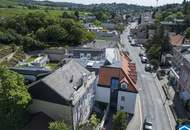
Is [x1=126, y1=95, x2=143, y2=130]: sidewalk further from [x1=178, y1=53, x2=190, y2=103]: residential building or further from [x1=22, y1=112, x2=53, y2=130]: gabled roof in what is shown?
[x1=22, y1=112, x2=53, y2=130]: gabled roof

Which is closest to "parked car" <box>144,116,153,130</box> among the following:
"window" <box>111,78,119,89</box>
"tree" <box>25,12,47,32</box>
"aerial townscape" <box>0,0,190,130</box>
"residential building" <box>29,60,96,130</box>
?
"aerial townscape" <box>0,0,190,130</box>

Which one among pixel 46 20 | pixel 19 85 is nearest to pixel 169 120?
pixel 19 85

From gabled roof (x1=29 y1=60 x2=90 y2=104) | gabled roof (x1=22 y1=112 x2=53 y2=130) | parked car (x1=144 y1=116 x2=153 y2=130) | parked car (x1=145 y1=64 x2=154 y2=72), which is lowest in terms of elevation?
parked car (x1=144 y1=116 x2=153 y2=130)

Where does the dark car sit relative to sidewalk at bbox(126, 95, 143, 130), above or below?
above

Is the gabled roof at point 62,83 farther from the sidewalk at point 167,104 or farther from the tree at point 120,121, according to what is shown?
the sidewalk at point 167,104

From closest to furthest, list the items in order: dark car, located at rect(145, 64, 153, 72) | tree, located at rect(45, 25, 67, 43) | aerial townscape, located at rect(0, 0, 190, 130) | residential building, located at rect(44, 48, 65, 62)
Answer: aerial townscape, located at rect(0, 0, 190, 130) < dark car, located at rect(145, 64, 153, 72) < residential building, located at rect(44, 48, 65, 62) < tree, located at rect(45, 25, 67, 43)

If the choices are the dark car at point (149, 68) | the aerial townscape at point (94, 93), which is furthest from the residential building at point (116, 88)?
the dark car at point (149, 68)

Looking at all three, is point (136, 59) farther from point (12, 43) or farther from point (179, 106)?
point (12, 43)
